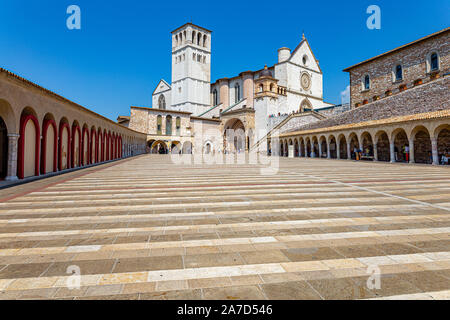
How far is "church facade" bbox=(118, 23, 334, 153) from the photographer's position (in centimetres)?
4591

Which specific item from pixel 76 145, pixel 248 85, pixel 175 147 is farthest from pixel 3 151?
pixel 248 85

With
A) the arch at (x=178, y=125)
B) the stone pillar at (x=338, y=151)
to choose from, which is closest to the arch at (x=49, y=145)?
the stone pillar at (x=338, y=151)

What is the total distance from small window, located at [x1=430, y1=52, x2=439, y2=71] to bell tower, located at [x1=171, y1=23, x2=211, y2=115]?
4742cm

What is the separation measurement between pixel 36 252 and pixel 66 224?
3.87ft

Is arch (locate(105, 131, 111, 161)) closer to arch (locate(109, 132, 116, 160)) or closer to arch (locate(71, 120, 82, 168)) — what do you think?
arch (locate(109, 132, 116, 160))

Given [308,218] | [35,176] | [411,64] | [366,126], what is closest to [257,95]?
[411,64]

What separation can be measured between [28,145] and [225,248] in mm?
11755

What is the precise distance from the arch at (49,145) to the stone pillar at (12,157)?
2210 mm

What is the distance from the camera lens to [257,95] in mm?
48906

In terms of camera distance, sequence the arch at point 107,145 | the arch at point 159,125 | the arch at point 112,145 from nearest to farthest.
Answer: the arch at point 107,145, the arch at point 112,145, the arch at point 159,125

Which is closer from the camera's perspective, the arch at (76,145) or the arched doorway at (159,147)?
the arch at (76,145)

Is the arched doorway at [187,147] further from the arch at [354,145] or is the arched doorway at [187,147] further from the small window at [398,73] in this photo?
the small window at [398,73]

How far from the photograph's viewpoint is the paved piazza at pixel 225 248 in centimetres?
232
